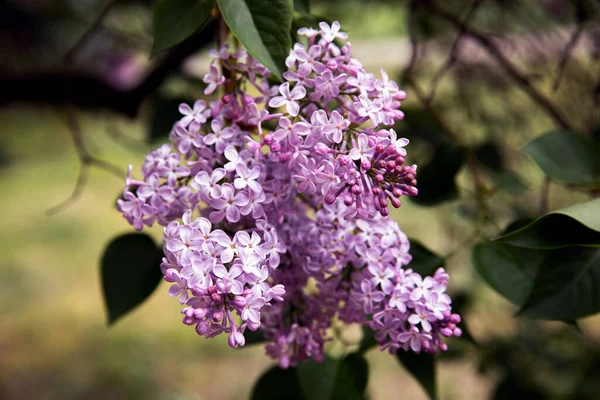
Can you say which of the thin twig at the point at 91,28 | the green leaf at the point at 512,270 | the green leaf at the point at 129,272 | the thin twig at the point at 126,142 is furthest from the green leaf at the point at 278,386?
the thin twig at the point at 126,142

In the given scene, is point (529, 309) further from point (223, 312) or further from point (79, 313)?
point (79, 313)

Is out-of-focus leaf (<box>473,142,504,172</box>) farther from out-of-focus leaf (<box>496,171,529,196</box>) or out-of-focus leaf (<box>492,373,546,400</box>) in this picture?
out-of-focus leaf (<box>492,373,546,400</box>)

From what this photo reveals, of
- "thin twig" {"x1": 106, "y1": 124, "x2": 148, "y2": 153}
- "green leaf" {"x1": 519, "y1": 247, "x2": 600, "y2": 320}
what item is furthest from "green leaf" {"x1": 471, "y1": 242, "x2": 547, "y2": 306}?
"thin twig" {"x1": 106, "y1": 124, "x2": 148, "y2": 153}

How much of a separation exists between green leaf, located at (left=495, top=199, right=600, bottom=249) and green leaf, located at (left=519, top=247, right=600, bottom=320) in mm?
33

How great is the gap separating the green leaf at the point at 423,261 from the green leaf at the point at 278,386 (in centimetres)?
24

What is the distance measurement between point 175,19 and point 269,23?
0.10m

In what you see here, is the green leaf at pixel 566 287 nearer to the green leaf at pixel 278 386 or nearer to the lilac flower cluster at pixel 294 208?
the lilac flower cluster at pixel 294 208

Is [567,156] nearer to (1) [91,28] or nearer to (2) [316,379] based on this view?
(2) [316,379]

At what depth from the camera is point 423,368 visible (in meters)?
0.72

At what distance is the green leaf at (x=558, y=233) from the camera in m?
0.59

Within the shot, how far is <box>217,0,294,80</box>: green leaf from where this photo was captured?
1.86ft

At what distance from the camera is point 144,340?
2729mm

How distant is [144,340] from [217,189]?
2.36 m

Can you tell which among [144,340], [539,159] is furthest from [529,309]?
[144,340]
